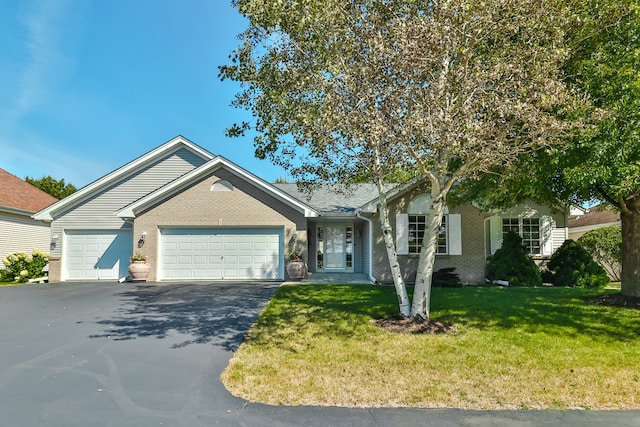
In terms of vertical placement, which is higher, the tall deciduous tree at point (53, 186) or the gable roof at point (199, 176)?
the tall deciduous tree at point (53, 186)

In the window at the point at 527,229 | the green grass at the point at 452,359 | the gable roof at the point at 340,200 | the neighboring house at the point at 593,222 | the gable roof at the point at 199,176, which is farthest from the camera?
the neighboring house at the point at 593,222

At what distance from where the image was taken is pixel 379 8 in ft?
23.4

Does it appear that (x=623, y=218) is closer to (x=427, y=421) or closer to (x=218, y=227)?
(x=427, y=421)

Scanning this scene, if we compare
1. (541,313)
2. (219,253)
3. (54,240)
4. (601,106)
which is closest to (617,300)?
(541,313)

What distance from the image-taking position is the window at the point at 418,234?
1447cm

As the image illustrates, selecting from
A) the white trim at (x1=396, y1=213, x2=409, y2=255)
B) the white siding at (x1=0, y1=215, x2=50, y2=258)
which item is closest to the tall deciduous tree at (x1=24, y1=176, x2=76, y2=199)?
the white siding at (x1=0, y1=215, x2=50, y2=258)

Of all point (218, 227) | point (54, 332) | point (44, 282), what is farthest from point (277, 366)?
point (44, 282)

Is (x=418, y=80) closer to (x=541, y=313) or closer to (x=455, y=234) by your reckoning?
(x=541, y=313)

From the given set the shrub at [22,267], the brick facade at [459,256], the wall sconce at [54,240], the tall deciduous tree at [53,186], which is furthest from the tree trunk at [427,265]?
the tall deciduous tree at [53,186]

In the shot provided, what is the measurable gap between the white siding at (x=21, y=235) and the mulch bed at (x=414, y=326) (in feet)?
64.8

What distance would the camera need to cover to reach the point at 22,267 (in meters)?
16.9

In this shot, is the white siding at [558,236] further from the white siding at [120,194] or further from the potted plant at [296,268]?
the white siding at [120,194]

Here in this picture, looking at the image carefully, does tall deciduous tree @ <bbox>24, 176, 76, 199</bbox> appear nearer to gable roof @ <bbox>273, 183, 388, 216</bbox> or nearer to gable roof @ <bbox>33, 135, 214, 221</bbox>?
gable roof @ <bbox>33, 135, 214, 221</bbox>

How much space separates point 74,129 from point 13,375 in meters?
21.8
